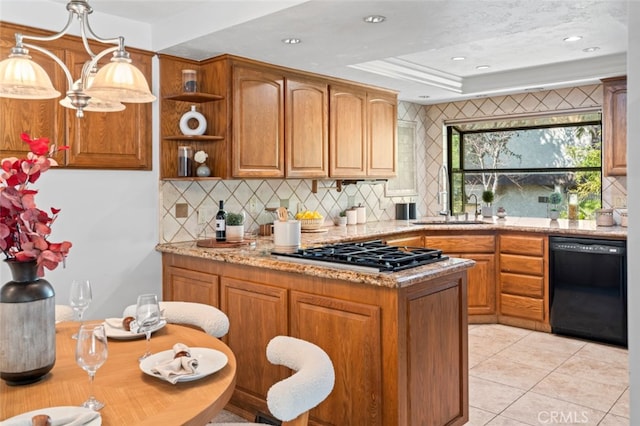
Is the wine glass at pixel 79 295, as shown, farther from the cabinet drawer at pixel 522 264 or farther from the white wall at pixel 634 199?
the cabinet drawer at pixel 522 264

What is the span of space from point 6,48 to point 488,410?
3.49 m

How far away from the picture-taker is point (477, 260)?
488 centimetres

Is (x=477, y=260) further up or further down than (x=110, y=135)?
further down

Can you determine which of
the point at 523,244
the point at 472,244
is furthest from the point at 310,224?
the point at 523,244

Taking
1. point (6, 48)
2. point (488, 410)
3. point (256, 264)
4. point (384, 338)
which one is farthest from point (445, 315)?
point (6, 48)

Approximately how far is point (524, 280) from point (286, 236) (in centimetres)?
268

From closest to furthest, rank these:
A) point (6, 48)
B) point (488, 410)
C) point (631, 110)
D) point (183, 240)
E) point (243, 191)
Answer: point (631, 110)
point (6, 48)
point (488, 410)
point (183, 240)
point (243, 191)

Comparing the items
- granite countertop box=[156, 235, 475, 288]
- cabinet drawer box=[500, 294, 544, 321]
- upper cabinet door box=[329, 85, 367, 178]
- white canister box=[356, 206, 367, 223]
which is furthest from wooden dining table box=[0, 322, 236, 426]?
cabinet drawer box=[500, 294, 544, 321]

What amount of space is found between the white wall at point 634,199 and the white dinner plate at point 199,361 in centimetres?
111

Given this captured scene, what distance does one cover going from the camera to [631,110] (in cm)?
93

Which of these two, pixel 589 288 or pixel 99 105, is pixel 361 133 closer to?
pixel 589 288

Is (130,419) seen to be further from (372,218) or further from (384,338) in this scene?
(372,218)

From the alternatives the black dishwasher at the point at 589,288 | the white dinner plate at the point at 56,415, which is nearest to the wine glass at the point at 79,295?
the white dinner plate at the point at 56,415

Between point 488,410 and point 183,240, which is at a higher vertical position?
point 183,240
